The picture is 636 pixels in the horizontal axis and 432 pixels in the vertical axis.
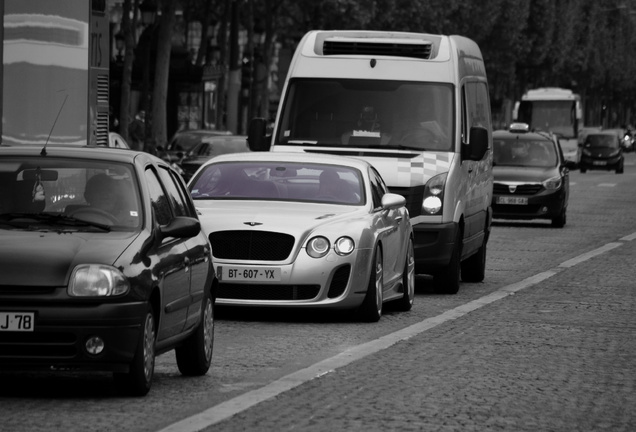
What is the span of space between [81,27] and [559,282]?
5.70 metres

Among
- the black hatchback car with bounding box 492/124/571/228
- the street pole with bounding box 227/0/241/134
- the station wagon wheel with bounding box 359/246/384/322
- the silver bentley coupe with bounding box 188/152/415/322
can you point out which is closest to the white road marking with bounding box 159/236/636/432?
the station wagon wheel with bounding box 359/246/384/322

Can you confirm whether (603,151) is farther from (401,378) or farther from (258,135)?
(401,378)

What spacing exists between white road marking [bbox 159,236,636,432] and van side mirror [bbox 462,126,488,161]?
1.38 m

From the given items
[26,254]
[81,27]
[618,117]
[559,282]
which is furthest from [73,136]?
[618,117]

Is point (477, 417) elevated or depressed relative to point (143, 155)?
depressed

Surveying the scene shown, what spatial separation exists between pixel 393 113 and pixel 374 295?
466cm

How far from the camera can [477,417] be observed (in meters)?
9.22

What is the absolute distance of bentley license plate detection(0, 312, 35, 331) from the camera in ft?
29.9

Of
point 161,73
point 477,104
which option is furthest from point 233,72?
point 477,104

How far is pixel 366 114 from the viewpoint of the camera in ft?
61.9

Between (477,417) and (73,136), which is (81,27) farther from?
(477,417)

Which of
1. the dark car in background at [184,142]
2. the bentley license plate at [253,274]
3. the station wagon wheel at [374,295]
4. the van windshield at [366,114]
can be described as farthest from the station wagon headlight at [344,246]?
the dark car in background at [184,142]

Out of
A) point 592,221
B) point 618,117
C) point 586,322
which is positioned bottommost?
point 618,117

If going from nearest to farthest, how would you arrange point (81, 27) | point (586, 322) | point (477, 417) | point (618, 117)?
point (477, 417)
point (586, 322)
point (81, 27)
point (618, 117)
